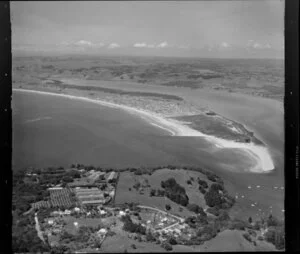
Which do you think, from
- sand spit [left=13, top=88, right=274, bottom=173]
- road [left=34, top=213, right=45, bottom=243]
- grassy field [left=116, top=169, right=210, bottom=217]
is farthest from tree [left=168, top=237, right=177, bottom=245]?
road [left=34, top=213, right=45, bottom=243]

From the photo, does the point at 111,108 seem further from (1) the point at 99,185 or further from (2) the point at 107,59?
(1) the point at 99,185

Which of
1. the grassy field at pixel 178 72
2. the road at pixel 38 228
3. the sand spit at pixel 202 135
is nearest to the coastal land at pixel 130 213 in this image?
the road at pixel 38 228

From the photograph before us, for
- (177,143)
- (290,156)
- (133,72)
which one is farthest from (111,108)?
(290,156)

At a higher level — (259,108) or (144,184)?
(259,108)

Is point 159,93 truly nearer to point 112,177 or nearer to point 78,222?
point 112,177

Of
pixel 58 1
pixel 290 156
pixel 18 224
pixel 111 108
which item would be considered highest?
pixel 58 1

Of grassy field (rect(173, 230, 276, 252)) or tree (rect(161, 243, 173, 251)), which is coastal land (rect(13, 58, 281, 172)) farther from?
tree (rect(161, 243, 173, 251))
